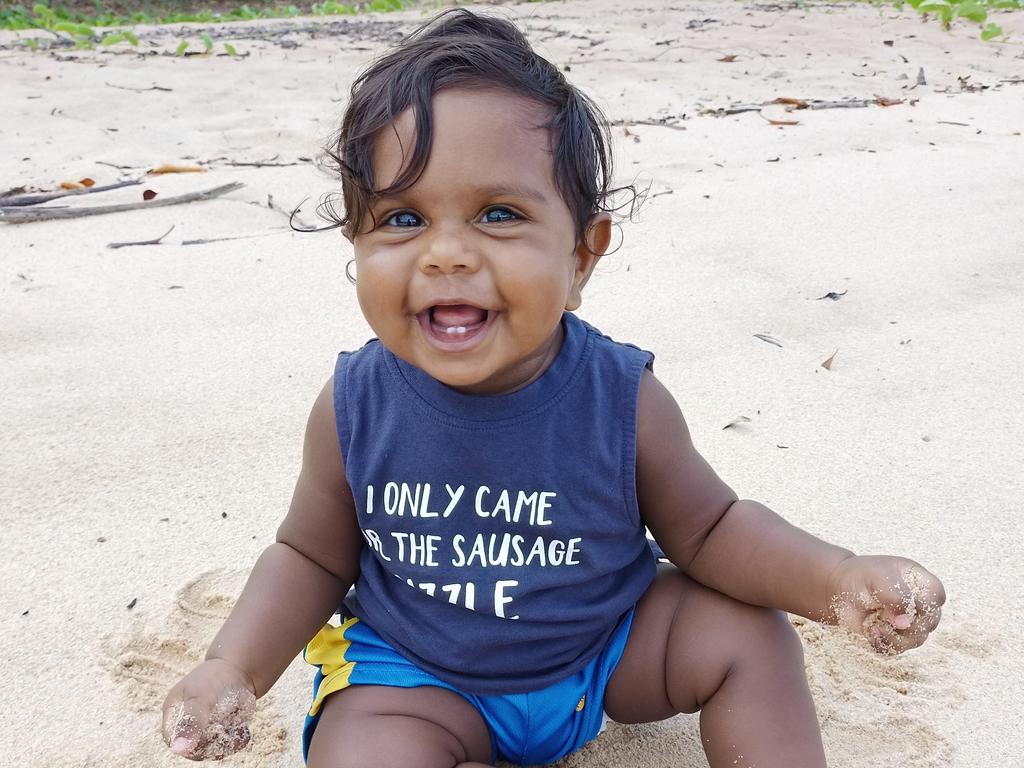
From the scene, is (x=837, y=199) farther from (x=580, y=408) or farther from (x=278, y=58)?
A: (x=278, y=58)

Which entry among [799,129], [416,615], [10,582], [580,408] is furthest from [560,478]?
[799,129]

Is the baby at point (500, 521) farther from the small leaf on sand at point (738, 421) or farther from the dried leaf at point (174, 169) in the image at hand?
the dried leaf at point (174, 169)

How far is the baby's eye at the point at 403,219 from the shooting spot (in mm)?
1291

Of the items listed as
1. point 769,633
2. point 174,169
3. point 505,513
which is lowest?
point 174,169

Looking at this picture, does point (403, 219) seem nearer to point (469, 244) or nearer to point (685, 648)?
point (469, 244)

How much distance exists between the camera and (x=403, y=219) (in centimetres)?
130

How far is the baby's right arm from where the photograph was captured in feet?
4.39

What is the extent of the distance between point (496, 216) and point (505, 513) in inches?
15.6

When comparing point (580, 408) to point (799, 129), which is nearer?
point (580, 408)

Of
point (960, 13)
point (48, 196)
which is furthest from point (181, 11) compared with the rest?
point (48, 196)

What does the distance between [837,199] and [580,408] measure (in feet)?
8.69

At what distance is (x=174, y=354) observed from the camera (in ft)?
8.65

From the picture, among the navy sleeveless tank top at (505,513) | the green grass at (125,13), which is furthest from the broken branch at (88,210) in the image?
the green grass at (125,13)

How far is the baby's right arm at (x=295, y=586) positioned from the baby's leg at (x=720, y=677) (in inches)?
16.9
